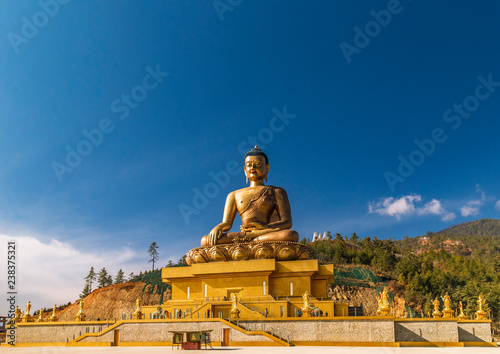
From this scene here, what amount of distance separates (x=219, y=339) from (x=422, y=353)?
6038 millimetres

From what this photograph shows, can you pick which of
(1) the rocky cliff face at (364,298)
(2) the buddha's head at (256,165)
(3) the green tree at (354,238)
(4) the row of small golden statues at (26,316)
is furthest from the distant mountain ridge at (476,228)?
(4) the row of small golden statues at (26,316)

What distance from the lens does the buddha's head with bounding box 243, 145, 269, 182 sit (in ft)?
75.6

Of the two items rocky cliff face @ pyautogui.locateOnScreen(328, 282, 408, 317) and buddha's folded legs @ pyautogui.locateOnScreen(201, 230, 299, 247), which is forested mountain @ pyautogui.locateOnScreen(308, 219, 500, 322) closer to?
rocky cliff face @ pyautogui.locateOnScreen(328, 282, 408, 317)

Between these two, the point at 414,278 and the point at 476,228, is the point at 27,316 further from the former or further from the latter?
the point at 476,228

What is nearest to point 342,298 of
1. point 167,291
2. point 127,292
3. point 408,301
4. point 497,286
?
point 408,301

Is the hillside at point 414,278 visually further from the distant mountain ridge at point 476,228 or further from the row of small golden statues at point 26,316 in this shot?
the distant mountain ridge at point 476,228

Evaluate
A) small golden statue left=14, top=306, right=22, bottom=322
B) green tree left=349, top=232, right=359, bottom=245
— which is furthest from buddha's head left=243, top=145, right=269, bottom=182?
green tree left=349, top=232, right=359, bottom=245

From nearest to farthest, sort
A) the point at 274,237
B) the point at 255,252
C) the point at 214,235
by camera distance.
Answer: the point at 255,252, the point at 274,237, the point at 214,235

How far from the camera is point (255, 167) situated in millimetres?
23031

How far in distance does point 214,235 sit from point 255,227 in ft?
6.25

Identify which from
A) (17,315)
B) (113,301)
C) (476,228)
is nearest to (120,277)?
(113,301)

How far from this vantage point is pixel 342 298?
134ft

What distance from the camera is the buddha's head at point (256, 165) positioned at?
23047mm

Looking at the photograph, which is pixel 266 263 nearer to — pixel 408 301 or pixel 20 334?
pixel 20 334
